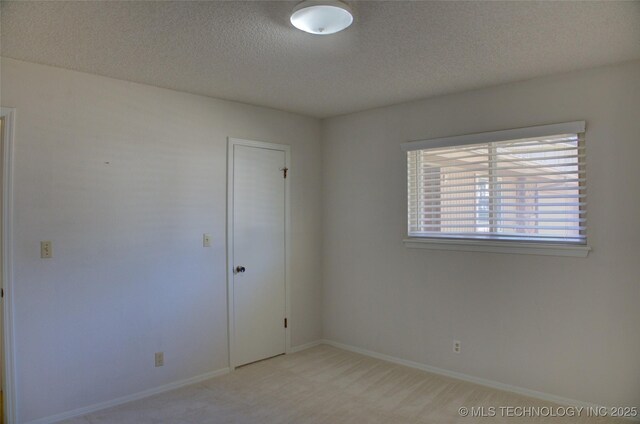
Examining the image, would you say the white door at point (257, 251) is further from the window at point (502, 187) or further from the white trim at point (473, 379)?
the window at point (502, 187)

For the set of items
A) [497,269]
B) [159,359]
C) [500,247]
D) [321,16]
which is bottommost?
[159,359]

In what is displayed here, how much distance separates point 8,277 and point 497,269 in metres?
3.66

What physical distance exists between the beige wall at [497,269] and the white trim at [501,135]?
0.06 m

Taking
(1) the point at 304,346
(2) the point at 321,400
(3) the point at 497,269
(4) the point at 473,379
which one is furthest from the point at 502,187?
(1) the point at 304,346

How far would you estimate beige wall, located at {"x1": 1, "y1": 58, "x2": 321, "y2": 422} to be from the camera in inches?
114

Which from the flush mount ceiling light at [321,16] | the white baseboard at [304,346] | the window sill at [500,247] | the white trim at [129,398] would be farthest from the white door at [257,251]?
the flush mount ceiling light at [321,16]

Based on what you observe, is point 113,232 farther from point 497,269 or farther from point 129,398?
point 497,269

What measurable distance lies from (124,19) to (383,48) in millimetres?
1552

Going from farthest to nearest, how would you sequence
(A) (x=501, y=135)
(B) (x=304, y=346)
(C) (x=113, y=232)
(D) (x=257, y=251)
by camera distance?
(B) (x=304, y=346)
(D) (x=257, y=251)
(A) (x=501, y=135)
(C) (x=113, y=232)

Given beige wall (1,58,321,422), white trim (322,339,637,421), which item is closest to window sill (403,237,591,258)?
white trim (322,339,637,421)

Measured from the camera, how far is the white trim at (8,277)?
2.78 m

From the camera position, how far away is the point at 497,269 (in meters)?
3.48

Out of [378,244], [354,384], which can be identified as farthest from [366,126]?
[354,384]

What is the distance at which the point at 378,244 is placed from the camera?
432 cm
